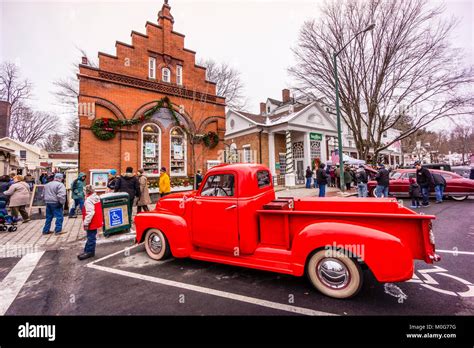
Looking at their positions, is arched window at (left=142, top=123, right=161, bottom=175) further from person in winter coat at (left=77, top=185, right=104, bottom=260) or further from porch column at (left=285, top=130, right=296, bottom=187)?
porch column at (left=285, top=130, right=296, bottom=187)

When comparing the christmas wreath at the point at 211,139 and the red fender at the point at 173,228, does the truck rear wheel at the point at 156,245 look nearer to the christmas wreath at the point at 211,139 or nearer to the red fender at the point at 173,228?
the red fender at the point at 173,228

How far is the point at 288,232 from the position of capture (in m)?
3.20

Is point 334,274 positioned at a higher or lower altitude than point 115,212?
lower

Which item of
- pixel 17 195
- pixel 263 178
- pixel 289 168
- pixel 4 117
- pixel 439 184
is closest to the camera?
pixel 263 178

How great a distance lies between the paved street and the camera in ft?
8.46

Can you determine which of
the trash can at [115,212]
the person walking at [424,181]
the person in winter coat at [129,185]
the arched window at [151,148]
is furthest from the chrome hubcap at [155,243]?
the person walking at [424,181]

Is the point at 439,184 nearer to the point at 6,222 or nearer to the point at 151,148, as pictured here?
the point at 151,148

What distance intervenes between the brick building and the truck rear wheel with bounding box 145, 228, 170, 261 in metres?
8.08

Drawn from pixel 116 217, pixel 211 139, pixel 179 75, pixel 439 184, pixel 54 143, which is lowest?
pixel 116 217

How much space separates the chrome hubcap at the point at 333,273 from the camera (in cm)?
278

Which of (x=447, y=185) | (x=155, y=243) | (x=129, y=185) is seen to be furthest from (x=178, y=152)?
(x=447, y=185)

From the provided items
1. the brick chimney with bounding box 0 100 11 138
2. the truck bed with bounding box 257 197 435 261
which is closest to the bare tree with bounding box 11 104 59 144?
the brick chimney with bounding box 0 100 11 138

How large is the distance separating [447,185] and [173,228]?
1305 cm
